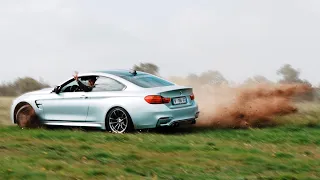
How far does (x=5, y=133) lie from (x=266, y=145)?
570 centimetres

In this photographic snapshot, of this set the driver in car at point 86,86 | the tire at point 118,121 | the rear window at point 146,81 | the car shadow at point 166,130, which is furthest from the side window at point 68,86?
the tire at point 118,121

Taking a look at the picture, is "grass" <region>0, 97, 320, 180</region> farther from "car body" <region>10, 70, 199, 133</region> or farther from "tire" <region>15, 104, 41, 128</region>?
"tire" <region>15, 104, 41, 128</region>

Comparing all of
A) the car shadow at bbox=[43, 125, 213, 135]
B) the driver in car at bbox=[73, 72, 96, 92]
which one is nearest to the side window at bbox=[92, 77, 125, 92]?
the driver in car at bbox=[73, 72, 96, 92]

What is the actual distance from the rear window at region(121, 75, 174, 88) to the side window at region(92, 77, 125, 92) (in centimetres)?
25

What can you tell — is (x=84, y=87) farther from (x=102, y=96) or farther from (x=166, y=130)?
(x=166, y=130)

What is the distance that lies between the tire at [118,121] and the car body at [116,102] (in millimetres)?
67

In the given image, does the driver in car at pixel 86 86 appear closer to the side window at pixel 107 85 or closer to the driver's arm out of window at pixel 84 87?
the driver's arm out of window at pixel 84 87

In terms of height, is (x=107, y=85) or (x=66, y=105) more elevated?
(x=107, y=85)

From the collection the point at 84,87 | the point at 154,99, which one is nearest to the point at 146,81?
the point at 154,99

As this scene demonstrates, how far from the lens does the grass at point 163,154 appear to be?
9.12 meters

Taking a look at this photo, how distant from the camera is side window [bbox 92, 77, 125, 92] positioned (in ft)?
48.8

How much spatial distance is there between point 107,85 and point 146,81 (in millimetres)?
915

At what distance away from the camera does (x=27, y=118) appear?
A: 16078mm

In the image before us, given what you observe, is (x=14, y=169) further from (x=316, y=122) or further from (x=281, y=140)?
(x=316, y=122)
